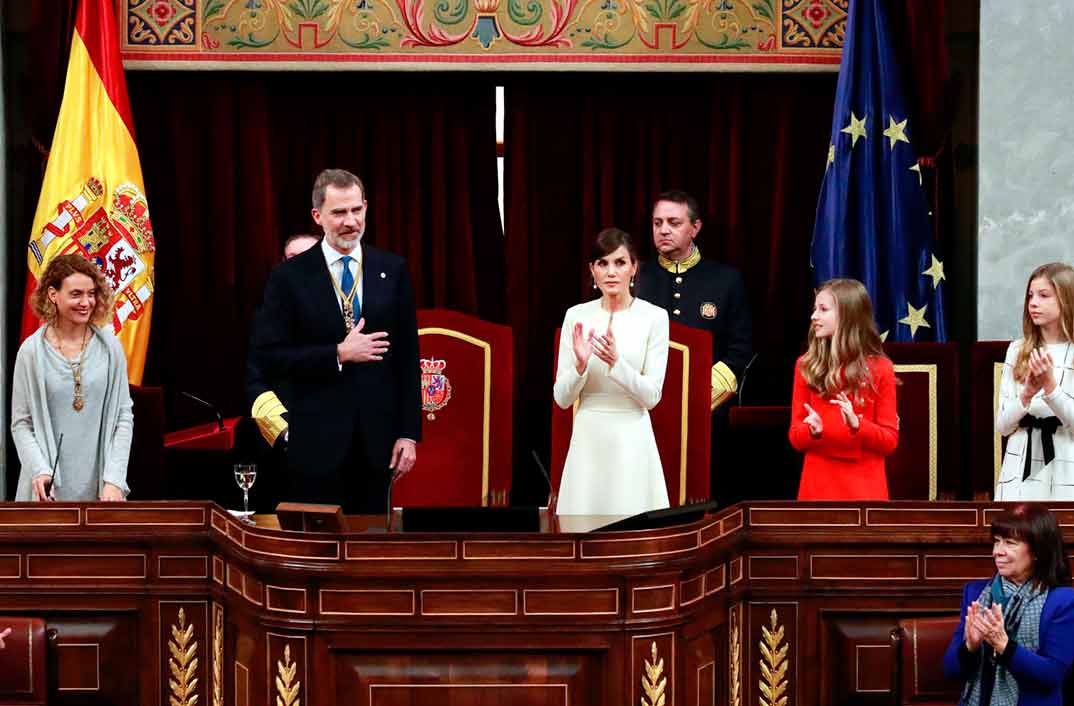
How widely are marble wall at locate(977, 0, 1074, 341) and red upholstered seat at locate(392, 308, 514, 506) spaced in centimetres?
207

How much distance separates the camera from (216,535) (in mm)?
4727

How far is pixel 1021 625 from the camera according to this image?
14.2 ft

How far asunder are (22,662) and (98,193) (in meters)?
2.86

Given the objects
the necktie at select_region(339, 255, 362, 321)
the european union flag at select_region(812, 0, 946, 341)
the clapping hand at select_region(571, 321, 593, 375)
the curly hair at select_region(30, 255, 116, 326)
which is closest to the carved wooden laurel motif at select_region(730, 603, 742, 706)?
the clapping hand at select_region(571, 321, 593, 375)

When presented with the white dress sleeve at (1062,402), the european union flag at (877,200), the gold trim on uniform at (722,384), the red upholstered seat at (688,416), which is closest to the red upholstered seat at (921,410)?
the european union flag at (877,200)

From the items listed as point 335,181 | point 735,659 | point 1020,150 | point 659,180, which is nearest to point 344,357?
point 335,181

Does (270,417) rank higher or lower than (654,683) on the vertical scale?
higher

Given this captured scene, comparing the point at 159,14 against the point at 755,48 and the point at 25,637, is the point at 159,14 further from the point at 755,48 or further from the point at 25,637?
the point at 25,637

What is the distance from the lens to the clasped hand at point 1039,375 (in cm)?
513

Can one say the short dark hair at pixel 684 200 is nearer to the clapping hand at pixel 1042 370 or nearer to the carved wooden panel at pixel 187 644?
the clapping hand at pixel 1042 370

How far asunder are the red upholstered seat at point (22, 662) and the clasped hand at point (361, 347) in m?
1.20

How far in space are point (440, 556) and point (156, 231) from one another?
12.5 ft

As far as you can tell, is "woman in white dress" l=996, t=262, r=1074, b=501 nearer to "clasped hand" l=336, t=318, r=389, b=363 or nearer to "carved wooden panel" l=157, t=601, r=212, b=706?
"clasped hand" l=336, t=318, r=389, b=363

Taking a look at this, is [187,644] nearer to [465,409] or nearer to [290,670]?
[290,670]
